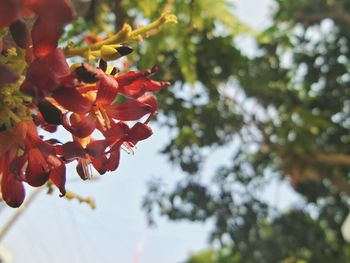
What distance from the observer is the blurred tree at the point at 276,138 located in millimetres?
2111

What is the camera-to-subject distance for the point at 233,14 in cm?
152

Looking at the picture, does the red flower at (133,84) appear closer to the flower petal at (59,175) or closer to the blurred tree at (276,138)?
the flower petal at (59,175)

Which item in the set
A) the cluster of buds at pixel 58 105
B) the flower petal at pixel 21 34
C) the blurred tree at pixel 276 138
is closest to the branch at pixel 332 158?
the blurred tree at pixel 276 138

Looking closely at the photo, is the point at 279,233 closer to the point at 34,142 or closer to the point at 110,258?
the point at 34,142

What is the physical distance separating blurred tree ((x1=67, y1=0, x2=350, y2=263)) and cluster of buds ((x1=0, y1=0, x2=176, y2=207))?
128 cm

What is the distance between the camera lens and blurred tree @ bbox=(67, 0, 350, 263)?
2.11 m

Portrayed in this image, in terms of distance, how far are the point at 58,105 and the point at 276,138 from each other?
2.35 m

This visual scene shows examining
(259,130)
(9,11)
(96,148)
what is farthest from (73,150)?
(259,130)

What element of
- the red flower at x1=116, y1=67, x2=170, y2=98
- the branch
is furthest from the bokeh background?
the red flower at x1=116, y1=67, x2=170, y2=98

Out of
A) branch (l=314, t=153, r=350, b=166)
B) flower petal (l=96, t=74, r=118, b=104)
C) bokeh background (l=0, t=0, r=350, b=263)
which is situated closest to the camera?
flower petal (l=96, t=74, r=118, b=104)

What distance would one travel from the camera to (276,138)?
8.94 feet

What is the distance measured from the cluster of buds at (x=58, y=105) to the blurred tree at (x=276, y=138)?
1.28 metres

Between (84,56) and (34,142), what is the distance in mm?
96

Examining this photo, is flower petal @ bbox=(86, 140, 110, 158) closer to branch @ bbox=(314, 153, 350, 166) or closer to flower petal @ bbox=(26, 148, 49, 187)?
flower petal @ bbox=(26, 148, 49, 187)
